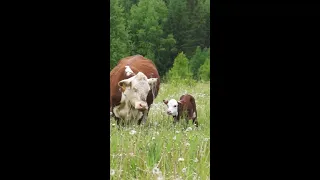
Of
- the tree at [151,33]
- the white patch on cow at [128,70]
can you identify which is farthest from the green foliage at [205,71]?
the white patch on cow at [128,70]

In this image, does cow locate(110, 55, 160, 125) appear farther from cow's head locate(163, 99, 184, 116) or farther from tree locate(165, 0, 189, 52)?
tree locate(165, 0, 189, 52)

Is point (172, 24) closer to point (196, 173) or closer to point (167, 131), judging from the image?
point (167, 131)

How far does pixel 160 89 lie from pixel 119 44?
1.24 feet

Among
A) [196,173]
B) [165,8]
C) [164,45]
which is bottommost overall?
[196,173]

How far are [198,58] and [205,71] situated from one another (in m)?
0.12

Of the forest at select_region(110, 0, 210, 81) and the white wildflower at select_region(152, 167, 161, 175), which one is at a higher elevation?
the forest at select_region(110, 0, 210, 81)

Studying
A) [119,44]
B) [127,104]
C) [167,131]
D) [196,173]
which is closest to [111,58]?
[119,44]

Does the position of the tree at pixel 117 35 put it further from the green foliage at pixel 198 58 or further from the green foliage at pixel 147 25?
the green foliage at pixel 198 58

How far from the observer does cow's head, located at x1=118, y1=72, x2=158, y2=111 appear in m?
3.69

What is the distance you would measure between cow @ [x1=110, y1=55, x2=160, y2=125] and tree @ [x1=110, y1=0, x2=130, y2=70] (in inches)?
1.8

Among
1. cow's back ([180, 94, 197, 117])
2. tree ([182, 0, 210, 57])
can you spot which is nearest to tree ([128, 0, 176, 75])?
tree ([182, 0, 210, 57])

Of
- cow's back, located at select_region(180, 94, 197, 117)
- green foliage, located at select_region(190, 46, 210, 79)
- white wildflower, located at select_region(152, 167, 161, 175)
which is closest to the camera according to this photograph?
white wildflower, located at select_region(152, 167, 161, 175)

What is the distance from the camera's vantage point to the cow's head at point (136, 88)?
3688 mm
